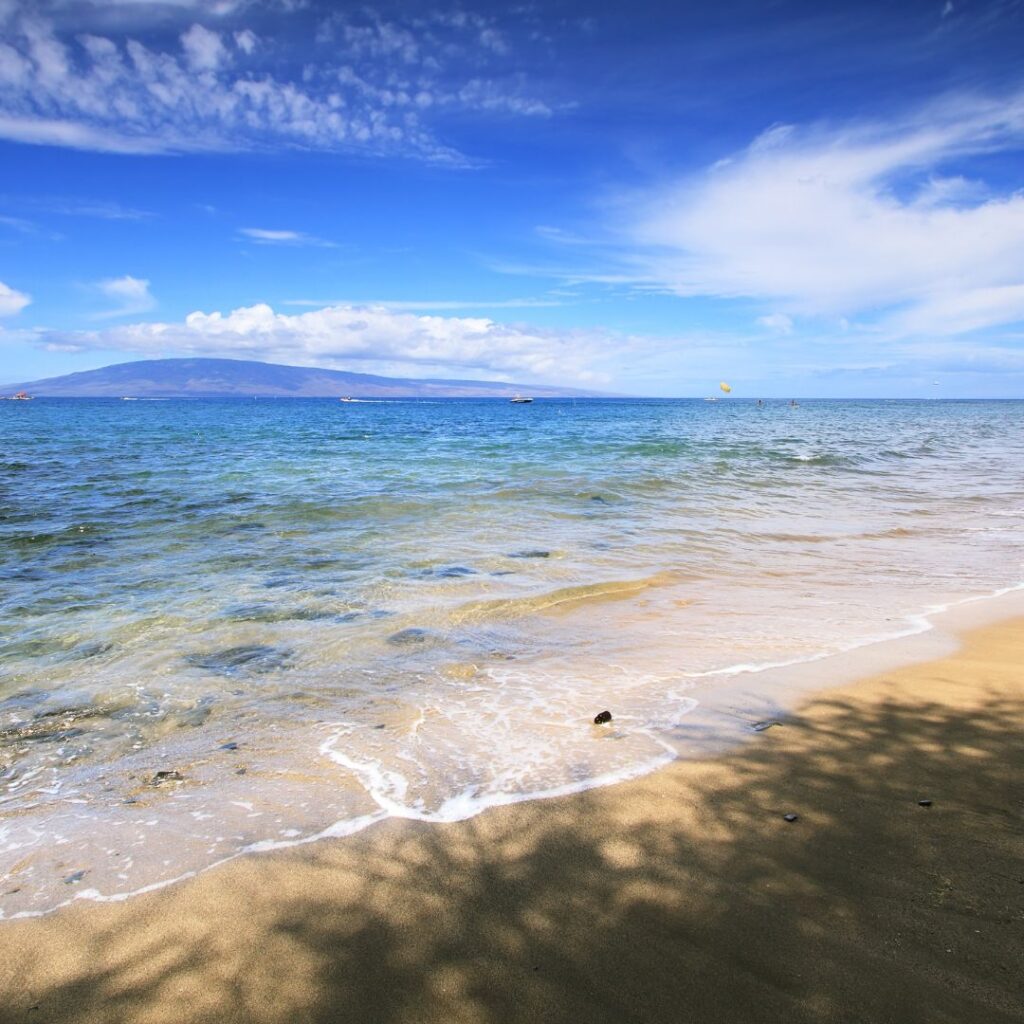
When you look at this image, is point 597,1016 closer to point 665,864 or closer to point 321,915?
point 665,864

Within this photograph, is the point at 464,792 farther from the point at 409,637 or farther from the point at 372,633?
the point at 372,633

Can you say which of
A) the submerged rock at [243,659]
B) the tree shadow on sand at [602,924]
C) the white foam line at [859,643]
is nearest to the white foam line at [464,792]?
the tree shadow on sand at [602,924]

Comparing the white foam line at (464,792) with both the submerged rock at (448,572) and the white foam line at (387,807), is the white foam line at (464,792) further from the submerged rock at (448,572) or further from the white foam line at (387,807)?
the submerged rock at (448,572)

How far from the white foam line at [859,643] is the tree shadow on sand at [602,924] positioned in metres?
1.81

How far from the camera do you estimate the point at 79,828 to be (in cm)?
329

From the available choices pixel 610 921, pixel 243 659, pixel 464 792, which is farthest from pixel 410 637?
pixel 610 921

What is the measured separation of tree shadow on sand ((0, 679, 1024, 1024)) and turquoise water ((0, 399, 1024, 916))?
34cm

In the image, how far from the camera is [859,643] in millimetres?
5875

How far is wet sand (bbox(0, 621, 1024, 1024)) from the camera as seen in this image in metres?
2.18

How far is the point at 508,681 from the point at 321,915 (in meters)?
2.76

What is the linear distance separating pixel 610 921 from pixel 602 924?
4 cm

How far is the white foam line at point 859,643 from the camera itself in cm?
527

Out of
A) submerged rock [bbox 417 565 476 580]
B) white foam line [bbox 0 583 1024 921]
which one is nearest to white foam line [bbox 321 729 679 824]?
white foam line [bbox 0 583 1024 921]

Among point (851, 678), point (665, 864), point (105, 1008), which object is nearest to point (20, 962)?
point (105, 1008)
